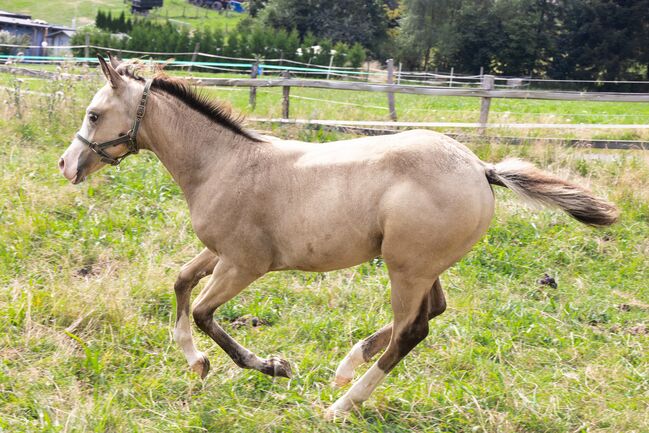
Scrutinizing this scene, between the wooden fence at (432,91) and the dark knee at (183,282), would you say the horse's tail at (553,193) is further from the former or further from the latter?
the wooden fence at (432,91)

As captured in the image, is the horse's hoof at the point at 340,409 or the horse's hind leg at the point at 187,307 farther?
the horse's hind leg at the point at 187,307

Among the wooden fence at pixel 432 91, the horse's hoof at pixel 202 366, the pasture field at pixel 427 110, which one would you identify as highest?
the wooden fence at pixel 432 91

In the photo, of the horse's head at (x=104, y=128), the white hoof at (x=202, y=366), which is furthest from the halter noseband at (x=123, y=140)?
the white hoof at (x=202, y=366)

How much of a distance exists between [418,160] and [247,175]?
3.62 ft

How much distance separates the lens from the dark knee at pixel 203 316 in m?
4.24

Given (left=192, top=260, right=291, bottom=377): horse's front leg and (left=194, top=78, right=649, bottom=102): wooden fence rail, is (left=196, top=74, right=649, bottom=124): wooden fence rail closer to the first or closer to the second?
(left=194, top=78, right=649, bottom=102): wooden fence rail

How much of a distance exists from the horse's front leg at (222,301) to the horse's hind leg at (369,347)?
357 mm

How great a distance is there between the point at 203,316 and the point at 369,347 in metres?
1.02

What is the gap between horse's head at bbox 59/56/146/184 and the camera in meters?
4.39

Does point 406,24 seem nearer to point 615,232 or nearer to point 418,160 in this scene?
point 615,232

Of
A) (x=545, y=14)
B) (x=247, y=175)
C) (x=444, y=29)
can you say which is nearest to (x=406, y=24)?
(x=444, y=29)

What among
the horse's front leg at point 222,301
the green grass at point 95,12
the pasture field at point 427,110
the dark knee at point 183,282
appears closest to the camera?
the horse's front leg at point 222,301

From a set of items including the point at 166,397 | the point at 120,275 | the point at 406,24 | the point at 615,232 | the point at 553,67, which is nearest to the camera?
the point at 166,397

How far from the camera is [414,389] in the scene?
14.1ft
